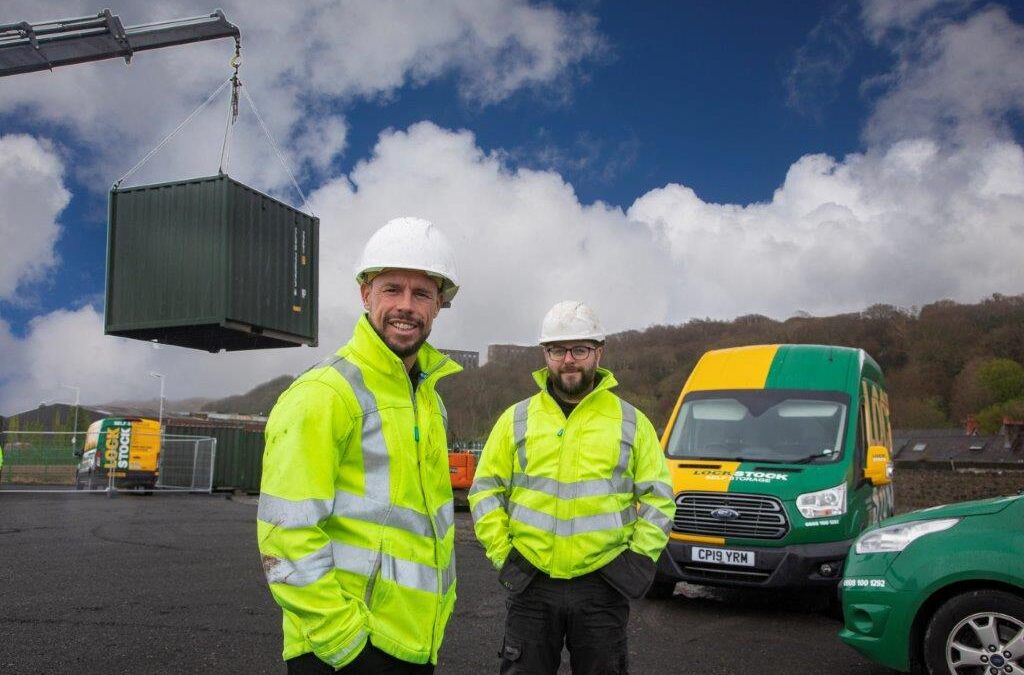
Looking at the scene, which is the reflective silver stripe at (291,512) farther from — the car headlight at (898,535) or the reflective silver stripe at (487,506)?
the car headlight at (898,535)

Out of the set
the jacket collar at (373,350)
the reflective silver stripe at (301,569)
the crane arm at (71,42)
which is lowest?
the reflective silver stripe at (301,569)

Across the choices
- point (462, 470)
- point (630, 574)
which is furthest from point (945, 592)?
point (462, 470)

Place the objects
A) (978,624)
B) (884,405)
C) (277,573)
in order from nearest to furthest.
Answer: (277,573) < (978,624) < (884,405)

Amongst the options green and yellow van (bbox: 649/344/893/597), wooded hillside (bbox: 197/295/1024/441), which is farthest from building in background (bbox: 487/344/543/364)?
green and yellow van (bbox: 649/344/893/597)

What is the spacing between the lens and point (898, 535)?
4.92m

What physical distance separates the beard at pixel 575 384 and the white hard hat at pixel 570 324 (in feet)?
0.54

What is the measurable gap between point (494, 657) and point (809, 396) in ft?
13.8

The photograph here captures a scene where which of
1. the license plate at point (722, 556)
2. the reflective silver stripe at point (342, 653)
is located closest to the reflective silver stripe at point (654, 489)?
the reflective silver stripe at point (342, 653)

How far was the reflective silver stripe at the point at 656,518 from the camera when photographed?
11.5ft

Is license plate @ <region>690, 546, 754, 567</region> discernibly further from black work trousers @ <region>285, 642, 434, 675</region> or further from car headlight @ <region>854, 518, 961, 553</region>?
black work trousers @ <region>285, 642, 434, 675</region>

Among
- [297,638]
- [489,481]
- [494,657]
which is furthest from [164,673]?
[297,638]

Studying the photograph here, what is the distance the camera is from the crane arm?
14500 mm

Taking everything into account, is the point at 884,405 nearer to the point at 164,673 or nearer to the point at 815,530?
the point at 815,530

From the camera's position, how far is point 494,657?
17.7 ft
